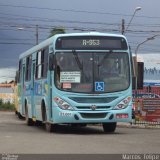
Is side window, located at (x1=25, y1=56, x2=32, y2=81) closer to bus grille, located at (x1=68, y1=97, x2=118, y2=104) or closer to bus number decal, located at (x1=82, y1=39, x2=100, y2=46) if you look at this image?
bus number decal, located at (x1=82, y1=39, x2=100, y2=46)

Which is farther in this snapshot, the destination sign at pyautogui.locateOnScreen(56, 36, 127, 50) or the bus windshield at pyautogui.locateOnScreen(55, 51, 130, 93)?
the destination sign at pyautogui.locateOnScreen(56, 36, 127, 50)

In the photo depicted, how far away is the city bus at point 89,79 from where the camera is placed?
19.5 m

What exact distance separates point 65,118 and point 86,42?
277 cm

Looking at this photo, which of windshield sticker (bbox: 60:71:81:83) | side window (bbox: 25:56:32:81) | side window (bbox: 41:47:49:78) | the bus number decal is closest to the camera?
windshield sticker (bbox: 60:71:81:83)

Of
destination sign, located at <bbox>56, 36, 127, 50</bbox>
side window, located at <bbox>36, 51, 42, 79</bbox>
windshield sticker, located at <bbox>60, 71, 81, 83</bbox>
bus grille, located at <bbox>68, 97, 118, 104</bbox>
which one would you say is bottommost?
bus grille, located at <bbox>68, 97, 118, 104</bbox>

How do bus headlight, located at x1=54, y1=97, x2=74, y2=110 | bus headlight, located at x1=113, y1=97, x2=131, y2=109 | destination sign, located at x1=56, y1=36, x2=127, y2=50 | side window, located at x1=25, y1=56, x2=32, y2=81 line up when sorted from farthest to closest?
side window, located at x1=25, y1=56, x2=32, y2=81 → destination sign, located at x1=56, y1=36, x2=127, y2=50 → bus headlight, located at x1=113, y1=97, x2=131, y2=109 → bus headlight, located at x1=54, y1=97, x2=74, y2=110

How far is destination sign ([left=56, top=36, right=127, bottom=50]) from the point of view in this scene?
19.9 meters

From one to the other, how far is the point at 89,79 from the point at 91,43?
52.3 inches

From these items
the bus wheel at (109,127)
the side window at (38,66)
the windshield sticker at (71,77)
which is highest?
the side window at (38,66)

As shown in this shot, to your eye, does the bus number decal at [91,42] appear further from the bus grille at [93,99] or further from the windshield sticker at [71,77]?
the bus grille at [93,99]

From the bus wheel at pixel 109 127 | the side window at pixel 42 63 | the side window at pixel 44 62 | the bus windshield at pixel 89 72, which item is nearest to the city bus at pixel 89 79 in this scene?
the bus windshield at pixel 89 72

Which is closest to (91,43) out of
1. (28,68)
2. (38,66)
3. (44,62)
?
(44,62)

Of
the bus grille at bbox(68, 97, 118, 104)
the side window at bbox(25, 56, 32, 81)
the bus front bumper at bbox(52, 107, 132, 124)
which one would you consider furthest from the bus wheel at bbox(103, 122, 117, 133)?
the side window at bbox(25, 56, 32, 81)

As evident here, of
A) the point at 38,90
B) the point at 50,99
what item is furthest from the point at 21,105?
the point at 50,99
